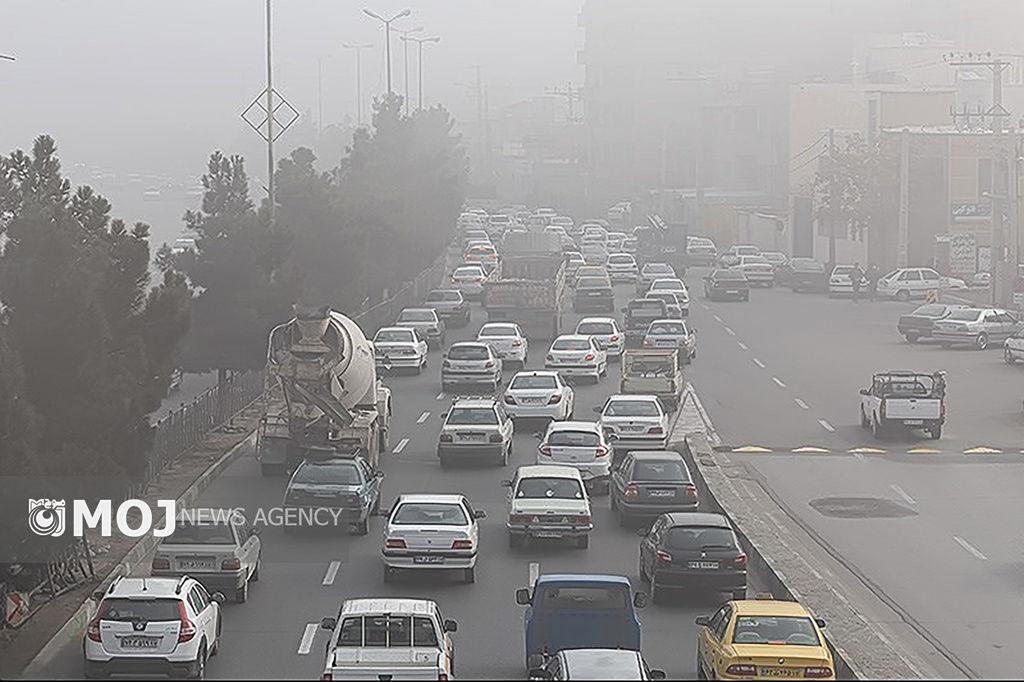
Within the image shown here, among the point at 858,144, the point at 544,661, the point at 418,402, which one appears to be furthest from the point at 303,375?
the point at 858,144

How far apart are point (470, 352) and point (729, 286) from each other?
30.9 metres

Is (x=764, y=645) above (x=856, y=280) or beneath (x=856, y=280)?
above

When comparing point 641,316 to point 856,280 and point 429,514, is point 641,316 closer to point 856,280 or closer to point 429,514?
point 856,280

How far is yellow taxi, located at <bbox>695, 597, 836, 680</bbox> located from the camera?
743 inches

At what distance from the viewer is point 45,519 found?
24.0m

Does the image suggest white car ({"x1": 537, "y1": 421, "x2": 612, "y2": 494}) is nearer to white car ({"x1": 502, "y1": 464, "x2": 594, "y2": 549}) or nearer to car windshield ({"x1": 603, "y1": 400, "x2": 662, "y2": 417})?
car windshield ({"x1": 603, "y1": 400, "x2": 662, "y2": 417})

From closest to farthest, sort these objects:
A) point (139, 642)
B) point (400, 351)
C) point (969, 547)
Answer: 1. point (139, 642)
2. point (969, 547)
3. point (400, 351)

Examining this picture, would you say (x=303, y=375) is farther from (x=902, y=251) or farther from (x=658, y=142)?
(x=658, y=142)

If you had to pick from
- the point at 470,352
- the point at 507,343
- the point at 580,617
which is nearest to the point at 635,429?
the point at 470,352

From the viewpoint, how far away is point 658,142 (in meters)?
196

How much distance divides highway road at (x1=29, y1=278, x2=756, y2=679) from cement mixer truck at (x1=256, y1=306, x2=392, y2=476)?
0.73 m

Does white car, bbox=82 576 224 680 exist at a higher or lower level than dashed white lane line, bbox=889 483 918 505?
higher

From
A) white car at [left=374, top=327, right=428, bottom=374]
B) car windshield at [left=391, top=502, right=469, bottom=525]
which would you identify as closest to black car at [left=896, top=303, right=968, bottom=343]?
white car at [left=374, top=327, right=428, bottom=374]

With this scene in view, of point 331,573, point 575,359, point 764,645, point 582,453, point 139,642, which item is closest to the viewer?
point 764,645
